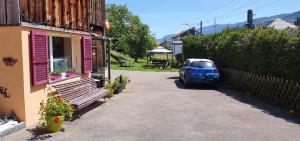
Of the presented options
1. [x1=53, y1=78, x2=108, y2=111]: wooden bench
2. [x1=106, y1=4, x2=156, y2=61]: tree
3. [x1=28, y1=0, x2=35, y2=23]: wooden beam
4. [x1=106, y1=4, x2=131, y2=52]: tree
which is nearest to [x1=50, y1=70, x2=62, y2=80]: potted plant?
[x1=53, y1=78, x2=108, y2=111]: wooden bench

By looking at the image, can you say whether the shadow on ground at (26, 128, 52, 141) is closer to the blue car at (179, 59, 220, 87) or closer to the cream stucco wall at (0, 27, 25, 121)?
the cream stucco wall at (0, 27, 25, 121)

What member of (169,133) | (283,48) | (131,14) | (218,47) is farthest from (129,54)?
(169,133)

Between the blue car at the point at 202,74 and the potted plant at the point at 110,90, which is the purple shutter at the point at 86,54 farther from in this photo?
the blue car at the point at 202,74

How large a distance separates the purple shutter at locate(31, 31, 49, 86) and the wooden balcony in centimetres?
43

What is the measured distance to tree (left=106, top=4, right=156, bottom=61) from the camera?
5453 centimetres

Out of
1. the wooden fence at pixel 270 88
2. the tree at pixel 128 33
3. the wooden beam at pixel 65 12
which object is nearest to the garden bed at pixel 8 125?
the wooden beam at pixel 65 12

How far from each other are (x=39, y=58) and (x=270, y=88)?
9031 mm

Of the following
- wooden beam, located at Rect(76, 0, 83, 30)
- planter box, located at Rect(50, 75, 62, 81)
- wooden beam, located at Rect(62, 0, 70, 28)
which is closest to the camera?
planter box, located at Rect(50, 75, 62, 81)

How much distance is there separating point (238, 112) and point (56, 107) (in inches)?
241

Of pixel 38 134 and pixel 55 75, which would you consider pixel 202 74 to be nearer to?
pixel 55 75

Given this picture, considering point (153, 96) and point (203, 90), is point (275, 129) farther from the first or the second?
point (203, 90)

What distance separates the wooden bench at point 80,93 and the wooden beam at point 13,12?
269 cm

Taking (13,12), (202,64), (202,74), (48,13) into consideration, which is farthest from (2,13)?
(202,64)

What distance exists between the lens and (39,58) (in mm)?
9984
